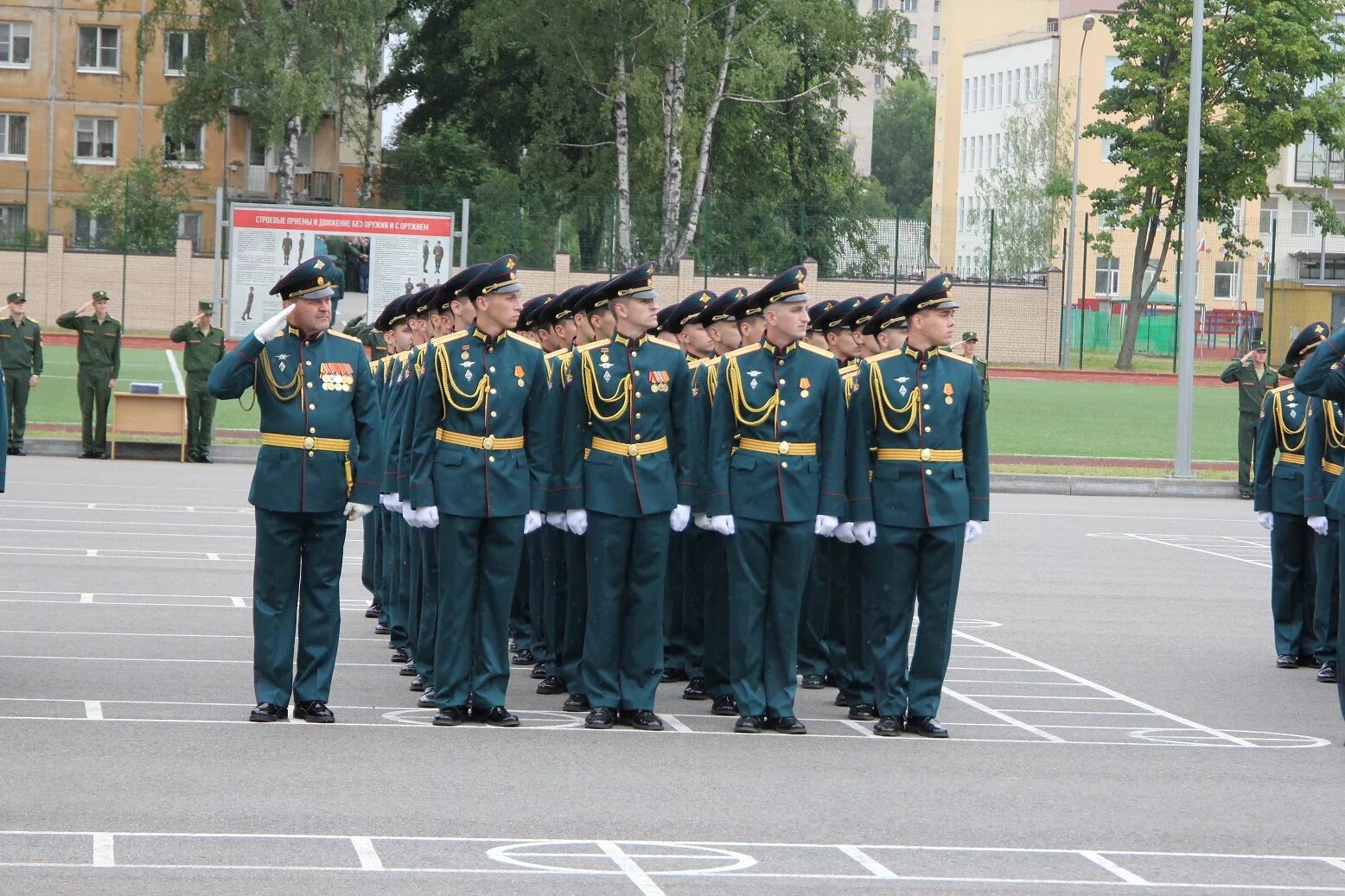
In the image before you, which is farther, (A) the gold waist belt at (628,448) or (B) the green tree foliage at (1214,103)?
(B) the green tree foliage at (1214,103)

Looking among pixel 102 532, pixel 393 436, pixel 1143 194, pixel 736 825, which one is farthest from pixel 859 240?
pixel 736 825

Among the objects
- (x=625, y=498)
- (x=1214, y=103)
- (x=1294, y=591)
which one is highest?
(x=1214, y=103)

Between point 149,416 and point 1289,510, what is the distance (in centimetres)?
1749

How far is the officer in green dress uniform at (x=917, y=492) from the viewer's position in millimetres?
10180

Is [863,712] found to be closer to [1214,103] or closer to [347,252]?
[347,252]

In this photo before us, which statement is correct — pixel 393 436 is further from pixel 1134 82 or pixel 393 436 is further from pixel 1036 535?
pixel 1134 82

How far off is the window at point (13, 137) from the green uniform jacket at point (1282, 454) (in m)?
59.0

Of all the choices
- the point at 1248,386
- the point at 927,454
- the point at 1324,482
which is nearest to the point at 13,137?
the point at 1248,386

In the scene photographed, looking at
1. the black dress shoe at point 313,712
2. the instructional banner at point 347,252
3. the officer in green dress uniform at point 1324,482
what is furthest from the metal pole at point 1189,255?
the black dress shoe at point 313,712

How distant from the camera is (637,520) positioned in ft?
33.4

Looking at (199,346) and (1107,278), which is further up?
(1107,278)

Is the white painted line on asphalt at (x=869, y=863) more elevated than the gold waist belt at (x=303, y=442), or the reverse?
the gold waist belt at (x=303, y=442)

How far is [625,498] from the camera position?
10109 millimetres

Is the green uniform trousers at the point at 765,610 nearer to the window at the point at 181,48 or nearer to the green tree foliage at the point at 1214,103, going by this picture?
the window at the point at 181,48
